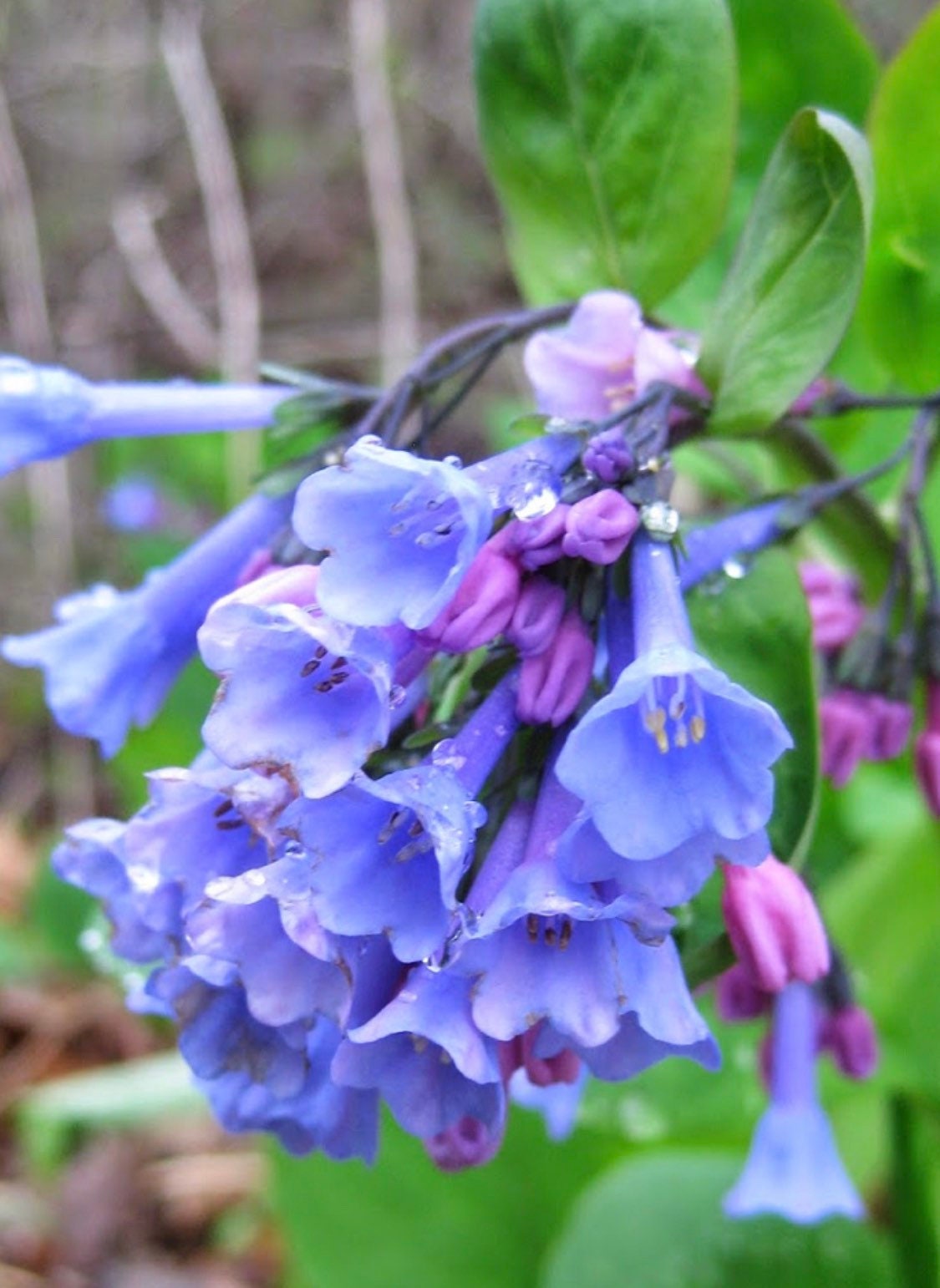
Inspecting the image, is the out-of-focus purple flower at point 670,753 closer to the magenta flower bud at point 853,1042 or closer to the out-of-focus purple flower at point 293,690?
the out-of-focus purple flower at point 293,690

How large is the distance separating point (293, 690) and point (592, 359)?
0.42 metres

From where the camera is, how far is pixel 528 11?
1.11m

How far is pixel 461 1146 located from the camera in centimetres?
85

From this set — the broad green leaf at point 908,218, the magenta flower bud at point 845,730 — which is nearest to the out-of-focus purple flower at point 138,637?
the magenta flower bud at point 845,730

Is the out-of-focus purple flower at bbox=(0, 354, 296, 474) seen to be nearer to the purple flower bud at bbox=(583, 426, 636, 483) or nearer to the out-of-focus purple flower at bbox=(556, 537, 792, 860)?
the purple flower bud at bbox=(583, 426, 636, 483)

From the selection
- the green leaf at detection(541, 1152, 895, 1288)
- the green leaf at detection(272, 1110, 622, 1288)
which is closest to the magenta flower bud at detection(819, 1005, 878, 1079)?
the green leaf at detection(541, 1152, 895, 1288)

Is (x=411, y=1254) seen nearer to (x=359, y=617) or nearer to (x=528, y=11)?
(x=359, y=617)

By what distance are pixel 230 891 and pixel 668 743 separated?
251 millimetres

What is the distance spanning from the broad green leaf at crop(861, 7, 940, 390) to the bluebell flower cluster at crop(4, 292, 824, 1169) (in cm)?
52

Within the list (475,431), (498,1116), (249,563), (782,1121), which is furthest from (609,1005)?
(475,431)

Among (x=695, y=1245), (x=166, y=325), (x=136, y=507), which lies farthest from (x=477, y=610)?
(x=166, y=325)

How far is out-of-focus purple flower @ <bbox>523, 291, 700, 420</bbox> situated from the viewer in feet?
3.34

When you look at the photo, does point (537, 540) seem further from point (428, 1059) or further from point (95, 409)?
point (95, 409)

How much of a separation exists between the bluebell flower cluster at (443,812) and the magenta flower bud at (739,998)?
0.27 m
